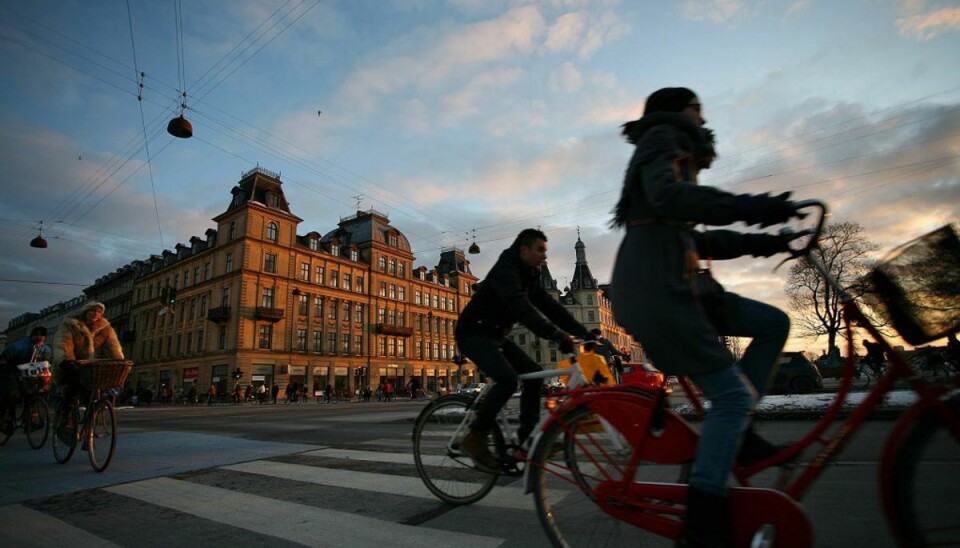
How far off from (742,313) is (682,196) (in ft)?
2.11

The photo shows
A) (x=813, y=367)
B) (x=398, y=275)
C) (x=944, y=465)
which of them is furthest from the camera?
(x=398, y=275)

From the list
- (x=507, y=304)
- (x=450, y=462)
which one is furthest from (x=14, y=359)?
(x=507, y=304)

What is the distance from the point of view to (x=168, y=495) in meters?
3.65

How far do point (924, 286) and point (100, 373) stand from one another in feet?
21.5

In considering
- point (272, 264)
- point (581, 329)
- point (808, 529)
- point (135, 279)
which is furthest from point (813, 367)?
point (135, 279)

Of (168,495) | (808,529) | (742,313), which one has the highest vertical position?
(742,313)

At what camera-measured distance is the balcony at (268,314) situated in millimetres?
40094

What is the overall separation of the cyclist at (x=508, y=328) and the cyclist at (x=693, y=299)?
109cm

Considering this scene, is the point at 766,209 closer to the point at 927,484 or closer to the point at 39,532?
the point at 927,484

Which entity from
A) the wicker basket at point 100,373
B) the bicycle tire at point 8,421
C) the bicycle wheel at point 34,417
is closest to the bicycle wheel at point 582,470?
the wicker basket at point 100,373

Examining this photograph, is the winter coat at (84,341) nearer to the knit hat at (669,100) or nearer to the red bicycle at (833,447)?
the red bicycle at (833,447)

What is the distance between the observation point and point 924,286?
1.67 metres

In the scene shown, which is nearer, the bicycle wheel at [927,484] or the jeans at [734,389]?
the bicycle wheel at [927,484]

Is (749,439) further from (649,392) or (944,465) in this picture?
(944,465)
